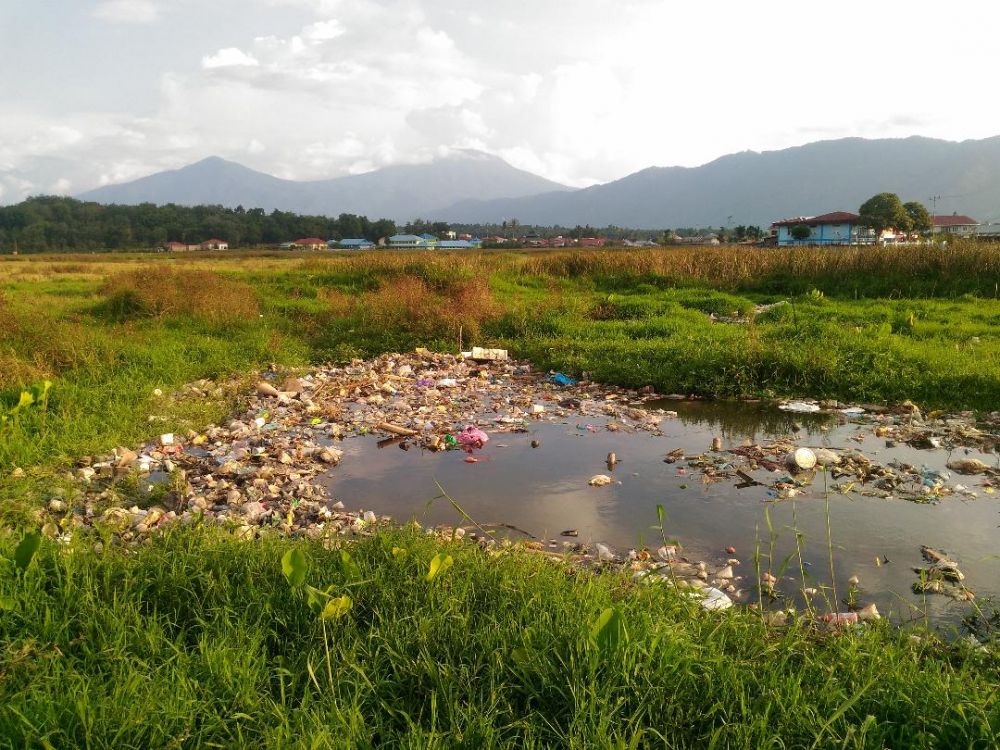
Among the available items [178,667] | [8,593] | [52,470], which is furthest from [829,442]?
[52,470]

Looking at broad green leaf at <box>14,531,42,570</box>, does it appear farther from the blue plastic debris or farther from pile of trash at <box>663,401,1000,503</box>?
the blue plastic debris

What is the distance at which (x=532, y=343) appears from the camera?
9203 mm

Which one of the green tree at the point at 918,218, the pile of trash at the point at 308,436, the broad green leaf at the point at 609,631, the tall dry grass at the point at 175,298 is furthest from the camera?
the green tree at the point at 918,218

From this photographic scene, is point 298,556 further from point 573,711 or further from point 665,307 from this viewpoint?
point 665,307

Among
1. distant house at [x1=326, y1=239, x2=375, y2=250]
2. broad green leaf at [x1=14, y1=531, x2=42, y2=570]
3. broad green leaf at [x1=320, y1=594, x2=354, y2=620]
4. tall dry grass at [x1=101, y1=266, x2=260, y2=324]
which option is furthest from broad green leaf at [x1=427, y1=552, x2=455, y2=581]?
distant house at [x1=326, y1=239, x2=375, y2=250]

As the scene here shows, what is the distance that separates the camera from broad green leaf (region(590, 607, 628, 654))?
Result: 6.93ft

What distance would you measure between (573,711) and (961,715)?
3.76 feet

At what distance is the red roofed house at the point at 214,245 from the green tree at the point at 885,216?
59.7m

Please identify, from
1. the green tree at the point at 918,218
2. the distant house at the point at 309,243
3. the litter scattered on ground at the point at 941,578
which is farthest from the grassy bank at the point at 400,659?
the distant house at the point at 309,243

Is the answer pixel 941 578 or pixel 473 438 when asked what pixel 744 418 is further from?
pixel 941 578

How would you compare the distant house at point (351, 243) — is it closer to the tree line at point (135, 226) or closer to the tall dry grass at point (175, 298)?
the tree line at point (135, 226)

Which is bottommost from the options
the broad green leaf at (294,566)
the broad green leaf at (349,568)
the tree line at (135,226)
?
the broad green leaf at (349,568)

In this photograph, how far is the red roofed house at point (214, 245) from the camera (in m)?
64.7

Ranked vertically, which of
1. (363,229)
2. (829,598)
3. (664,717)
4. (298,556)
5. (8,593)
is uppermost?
(363,229)
